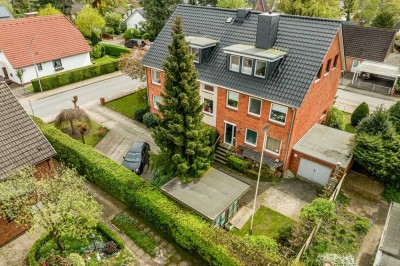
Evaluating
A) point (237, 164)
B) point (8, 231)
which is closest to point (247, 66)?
point (237, 164)

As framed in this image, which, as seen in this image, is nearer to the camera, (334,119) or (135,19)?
(334,119)

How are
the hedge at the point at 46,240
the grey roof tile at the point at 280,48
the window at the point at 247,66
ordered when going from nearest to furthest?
the hedge at the point at 46,240, the grey roof tile at the point at 280,48, the window at the point at 247,66

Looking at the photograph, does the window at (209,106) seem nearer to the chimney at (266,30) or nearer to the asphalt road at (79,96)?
the chimney at (266,30)

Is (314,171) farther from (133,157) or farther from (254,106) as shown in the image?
(133,157)

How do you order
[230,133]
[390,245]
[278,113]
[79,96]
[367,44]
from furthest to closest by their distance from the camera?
[367,44] → [79,96] → [230,133] → [278,113] → [390,245]

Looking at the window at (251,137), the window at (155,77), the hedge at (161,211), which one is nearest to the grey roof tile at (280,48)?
the window at (155,77)

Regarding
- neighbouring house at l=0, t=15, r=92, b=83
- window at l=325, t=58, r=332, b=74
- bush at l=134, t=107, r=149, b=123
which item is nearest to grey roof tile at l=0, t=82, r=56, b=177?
bush at l=134, t=107, r=149, b=123
